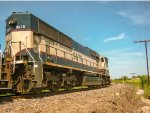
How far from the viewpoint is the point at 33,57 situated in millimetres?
12984

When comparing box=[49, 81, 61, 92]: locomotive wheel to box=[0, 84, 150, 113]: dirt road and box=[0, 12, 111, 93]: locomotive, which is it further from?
box=[0, 84, 150, 113]: dirt road

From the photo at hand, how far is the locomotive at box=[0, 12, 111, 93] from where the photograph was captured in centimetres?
1198

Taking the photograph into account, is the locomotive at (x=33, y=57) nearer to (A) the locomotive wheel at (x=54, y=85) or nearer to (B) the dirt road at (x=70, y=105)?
(A) the locomotive wheel at (x=54, y=85)

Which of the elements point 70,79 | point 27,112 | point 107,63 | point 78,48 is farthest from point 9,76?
point 107,63

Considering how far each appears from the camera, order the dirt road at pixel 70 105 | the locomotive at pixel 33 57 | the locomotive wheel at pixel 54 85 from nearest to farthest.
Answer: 1. the dirt road at pixel 70 105
2. the locomotive at pixel 33 57
3. the locomotive wheel at pixel 54 85

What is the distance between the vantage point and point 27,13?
44.0 feet

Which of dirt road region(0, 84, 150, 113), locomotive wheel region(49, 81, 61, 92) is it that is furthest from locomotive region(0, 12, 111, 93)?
dirt road region(0, 84, 150, 113)

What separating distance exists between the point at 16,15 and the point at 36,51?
7.62 ft

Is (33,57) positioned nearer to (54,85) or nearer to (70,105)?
(54,85)

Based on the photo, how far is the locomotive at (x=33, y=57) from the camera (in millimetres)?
11977

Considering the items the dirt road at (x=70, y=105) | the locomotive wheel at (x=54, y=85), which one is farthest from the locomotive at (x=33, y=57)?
the dirt road at (x=70, y=105)

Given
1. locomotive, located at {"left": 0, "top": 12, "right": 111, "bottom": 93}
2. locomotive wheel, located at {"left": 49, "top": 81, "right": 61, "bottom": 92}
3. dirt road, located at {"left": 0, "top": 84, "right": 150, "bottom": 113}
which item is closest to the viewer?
dirt road, located at {"left": 0, "top": 84, "right": 150, "bottom": 113}

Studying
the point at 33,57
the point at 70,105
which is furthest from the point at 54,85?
the point at 70,105

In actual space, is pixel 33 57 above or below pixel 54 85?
above
